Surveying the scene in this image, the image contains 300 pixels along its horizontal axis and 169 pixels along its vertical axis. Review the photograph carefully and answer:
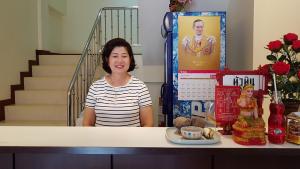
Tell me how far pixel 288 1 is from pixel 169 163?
2.07m

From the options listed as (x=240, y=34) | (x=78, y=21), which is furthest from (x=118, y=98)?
(x=78, y=21)

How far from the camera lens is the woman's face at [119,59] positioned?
71.8 inches

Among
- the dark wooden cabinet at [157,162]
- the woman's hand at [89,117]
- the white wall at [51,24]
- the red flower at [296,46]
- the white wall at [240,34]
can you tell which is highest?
the white wall at [51,24]

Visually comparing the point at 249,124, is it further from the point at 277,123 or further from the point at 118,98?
the point at 118,98

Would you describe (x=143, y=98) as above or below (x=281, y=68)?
below

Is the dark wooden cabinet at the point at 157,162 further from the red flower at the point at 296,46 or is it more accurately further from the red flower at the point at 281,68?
the red flower at the point at 296,46

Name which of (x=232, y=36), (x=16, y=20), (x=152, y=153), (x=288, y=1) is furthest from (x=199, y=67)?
(x=16, y=20)

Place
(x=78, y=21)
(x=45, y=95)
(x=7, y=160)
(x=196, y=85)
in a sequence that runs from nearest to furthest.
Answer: (x=7, y=160)
(x=196, y=85)
(x=45, y=95)
(x=78, y=21)

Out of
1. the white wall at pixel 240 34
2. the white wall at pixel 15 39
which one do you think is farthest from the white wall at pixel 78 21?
the white wall at pixel 240 34

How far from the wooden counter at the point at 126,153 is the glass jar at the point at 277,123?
0.03m

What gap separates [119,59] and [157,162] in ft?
3.01

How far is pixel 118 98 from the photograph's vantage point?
5.88ft

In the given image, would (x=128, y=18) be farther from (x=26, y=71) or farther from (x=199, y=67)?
(x=199, y=67)

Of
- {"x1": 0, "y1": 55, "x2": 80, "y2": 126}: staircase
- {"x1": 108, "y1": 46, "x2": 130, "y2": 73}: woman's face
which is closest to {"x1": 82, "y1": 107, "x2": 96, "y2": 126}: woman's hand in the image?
{"x1": 108, "y1": 46, "x2": 130, "y2": 73}: woman's face
